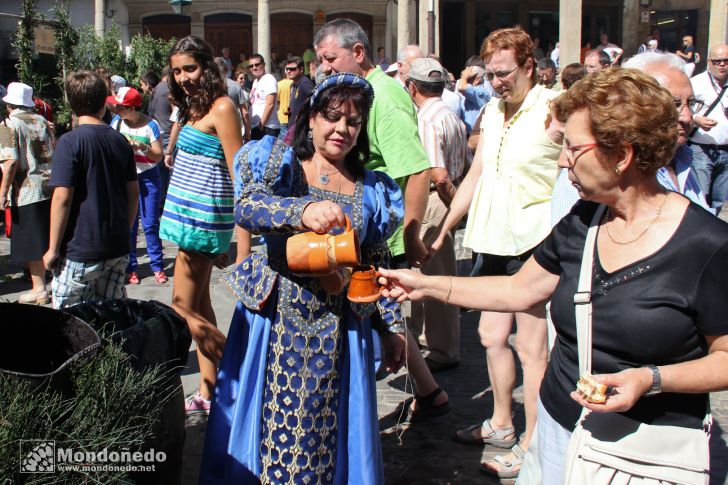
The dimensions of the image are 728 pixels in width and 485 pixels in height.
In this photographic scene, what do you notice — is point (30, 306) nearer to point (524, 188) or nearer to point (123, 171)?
point (123, 171)

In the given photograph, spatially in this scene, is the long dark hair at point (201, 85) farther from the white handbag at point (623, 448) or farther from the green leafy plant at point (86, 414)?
the white handbag at point (623, 448)

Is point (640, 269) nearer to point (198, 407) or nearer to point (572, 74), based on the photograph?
point (198, 407)

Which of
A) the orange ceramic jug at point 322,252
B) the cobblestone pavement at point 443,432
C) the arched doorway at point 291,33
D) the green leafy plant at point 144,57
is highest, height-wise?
the arched doorway at point 291,33

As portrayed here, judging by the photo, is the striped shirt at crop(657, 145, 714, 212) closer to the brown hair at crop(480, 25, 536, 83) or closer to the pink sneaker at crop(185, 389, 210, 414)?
the brown hair at crop(480, 25, 536, 83)

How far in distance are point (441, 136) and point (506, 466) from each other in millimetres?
2302

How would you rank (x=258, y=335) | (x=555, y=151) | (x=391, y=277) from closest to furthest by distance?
(x=391, y=277) → (x=258, y=335) → (x=555, y=151)

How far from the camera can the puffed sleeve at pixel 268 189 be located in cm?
273

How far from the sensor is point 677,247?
7.05 feet

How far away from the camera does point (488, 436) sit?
429 cm

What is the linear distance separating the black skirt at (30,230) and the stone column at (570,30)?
47.9 ft

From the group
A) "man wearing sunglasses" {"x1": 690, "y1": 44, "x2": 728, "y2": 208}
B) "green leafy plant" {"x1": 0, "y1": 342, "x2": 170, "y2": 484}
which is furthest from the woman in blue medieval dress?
"man wearing sunglasses" {"x1": 690, "y1": 44, "x2": 728, "y2": 208}

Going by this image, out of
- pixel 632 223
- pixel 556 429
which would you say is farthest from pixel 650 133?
pixel 556 429

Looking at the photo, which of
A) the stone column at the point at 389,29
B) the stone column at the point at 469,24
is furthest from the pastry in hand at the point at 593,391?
the stone column at the point at 469,24

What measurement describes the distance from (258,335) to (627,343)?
1452 millimetres
